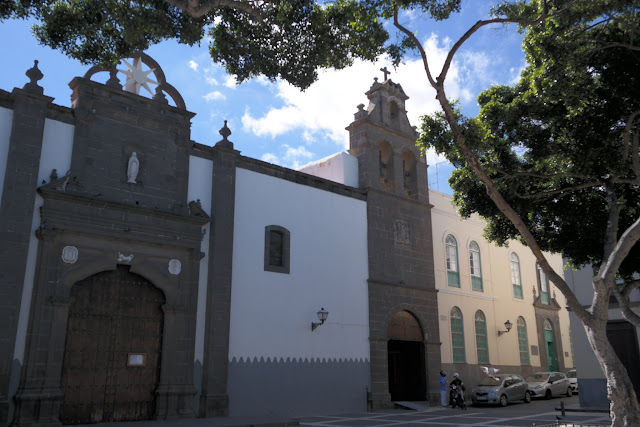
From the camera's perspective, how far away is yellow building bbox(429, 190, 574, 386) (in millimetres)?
23125

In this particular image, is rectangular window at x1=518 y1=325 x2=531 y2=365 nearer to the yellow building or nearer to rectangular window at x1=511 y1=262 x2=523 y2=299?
the yellow building

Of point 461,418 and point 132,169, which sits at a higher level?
point 132,169

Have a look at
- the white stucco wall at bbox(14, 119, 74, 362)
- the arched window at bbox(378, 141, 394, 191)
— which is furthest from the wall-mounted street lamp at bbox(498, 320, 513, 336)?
the white stucco wall at bbox(14, 119, 74, 362)

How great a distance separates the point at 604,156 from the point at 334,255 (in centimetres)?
902

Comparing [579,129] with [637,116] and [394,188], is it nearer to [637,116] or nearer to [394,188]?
[637,116]

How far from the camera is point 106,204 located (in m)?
14.0

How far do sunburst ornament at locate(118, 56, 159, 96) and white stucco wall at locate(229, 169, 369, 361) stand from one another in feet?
12.1

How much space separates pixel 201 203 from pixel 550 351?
68.8 feet

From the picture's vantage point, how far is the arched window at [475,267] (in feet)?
81.9

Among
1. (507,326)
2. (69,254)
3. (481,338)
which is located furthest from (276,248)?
(507,326)

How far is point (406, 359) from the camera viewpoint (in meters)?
21.5

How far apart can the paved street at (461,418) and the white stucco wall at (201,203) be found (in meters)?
3.57

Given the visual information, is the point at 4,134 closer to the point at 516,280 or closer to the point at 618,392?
the point at 618,392

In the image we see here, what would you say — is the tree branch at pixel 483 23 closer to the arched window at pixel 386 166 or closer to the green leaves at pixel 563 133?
the green leaves at pixel 563 133
